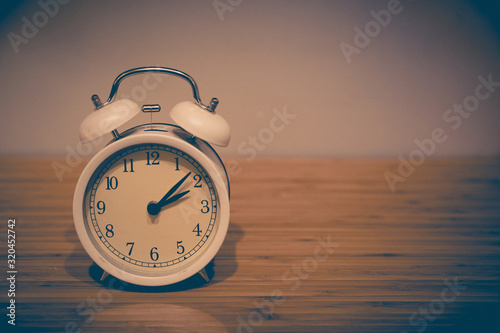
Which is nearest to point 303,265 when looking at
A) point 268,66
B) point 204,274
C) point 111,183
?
point 204,274

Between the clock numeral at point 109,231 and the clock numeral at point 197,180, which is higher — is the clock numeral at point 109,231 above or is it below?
below

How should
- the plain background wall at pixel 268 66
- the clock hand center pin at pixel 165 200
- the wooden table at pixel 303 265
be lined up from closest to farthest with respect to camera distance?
the wooden table at pixel 303 265
the clock hand center pin at pixel 165 200
the plain background wall at pixel 268 66

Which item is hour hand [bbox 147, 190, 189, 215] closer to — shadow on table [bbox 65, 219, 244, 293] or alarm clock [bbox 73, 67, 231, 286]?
alarm clock [bbox 73, 67, 231, 286]

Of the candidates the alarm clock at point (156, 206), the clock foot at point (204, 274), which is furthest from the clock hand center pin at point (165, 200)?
the clock foot at point (204, 274)

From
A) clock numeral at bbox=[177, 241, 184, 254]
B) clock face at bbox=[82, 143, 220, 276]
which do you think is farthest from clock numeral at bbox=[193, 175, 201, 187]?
clock numeral at bbox=[177, 241, 184, 254]

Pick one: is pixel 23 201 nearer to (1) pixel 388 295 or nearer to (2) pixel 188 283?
(2) pixel 188 283

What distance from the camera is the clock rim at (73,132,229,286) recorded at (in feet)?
3.01

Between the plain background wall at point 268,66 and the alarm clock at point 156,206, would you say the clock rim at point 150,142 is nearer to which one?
the alarm clock at point 156,206

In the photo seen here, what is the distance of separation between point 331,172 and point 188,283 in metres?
0.85

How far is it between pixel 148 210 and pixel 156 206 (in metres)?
0.02

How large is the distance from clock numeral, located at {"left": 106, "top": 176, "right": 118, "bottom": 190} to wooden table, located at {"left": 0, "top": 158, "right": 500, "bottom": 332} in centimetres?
18

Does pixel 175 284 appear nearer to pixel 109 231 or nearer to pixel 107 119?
pixel 109 231

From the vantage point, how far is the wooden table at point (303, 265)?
836 mm

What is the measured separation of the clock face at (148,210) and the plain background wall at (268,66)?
89 centimetres
